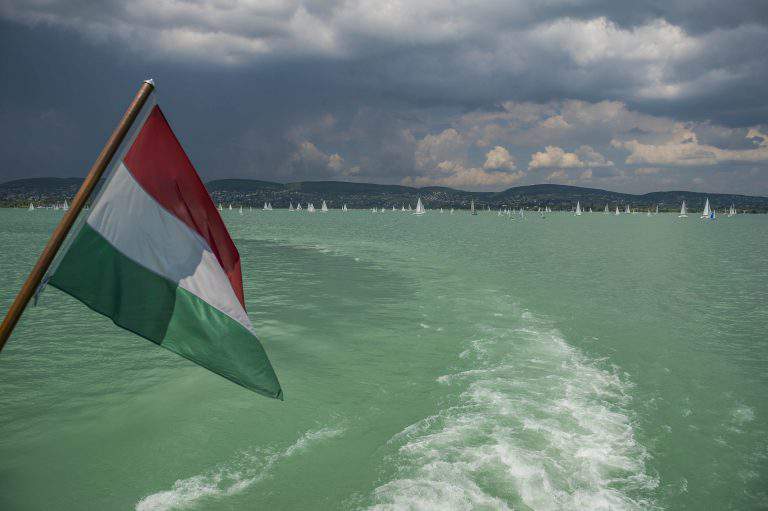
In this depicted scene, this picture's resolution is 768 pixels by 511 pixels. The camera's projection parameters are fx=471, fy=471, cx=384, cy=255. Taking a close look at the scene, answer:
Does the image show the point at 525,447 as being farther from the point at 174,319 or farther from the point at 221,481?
the point at 174,319

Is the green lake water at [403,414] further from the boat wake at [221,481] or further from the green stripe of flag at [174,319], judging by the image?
the green stripe of flag at [174,319]

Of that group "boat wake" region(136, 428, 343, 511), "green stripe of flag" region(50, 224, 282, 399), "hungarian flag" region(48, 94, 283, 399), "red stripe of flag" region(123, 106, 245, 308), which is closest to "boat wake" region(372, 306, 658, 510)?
"boat wake" region(136, 428, 343, 511)

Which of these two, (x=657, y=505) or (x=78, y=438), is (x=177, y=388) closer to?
(x=78, y=438)

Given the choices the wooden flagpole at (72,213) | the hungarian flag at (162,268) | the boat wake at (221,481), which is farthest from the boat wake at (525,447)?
the wooden flagpole at (72,213)

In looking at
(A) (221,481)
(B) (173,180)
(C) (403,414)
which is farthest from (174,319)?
(C) (403,414)

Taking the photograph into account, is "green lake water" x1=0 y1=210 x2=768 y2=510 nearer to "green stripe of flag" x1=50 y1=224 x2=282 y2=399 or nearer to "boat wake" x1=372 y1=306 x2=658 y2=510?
"boat wake" x1=372 y1=306 x2=658 y2=510

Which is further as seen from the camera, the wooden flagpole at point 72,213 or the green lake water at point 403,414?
the green lake water at point 403,414
